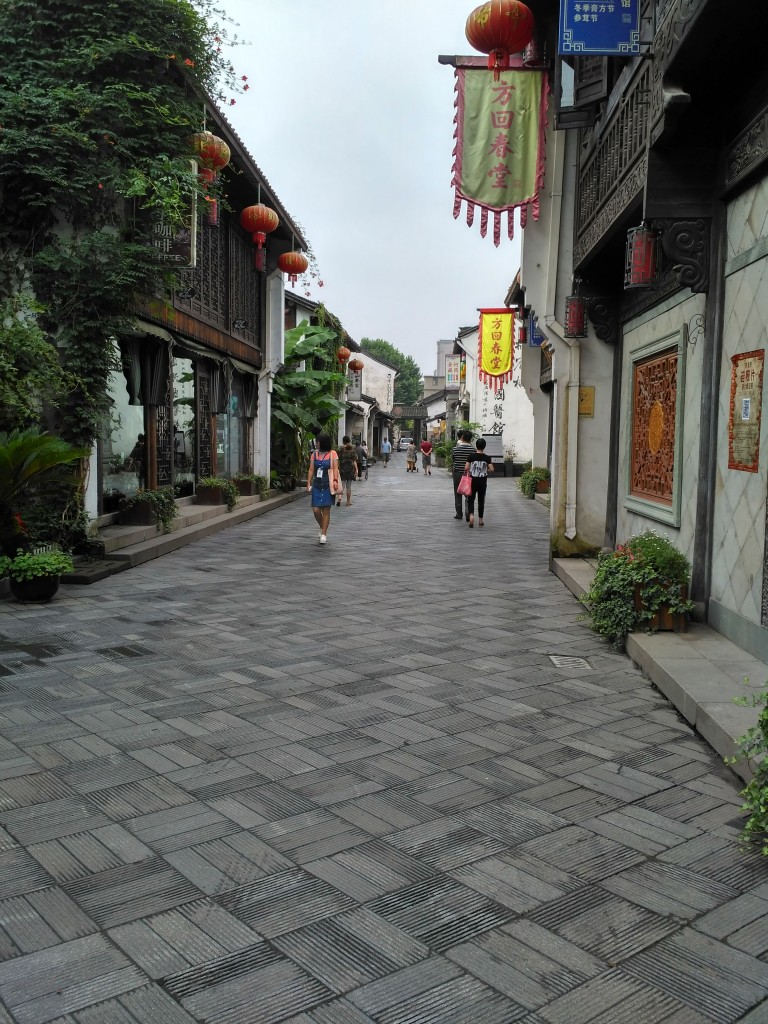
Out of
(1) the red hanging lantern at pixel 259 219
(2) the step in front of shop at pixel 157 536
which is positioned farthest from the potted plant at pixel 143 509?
(1) the red hanging lantern at pixel 259 219

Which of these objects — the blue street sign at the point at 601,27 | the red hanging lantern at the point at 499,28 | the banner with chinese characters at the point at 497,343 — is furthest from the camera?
the banner with chinese characters at the point at 497,343

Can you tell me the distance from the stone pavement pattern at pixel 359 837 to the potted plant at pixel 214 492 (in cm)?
914

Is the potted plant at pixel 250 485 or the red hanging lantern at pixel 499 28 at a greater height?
the red hanging lantern at pixel 499 28

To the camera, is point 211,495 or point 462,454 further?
point 462,454

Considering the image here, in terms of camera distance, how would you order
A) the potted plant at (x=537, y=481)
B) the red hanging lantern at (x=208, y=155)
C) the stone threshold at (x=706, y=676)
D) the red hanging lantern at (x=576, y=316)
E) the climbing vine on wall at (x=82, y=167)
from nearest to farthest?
the stone threshold at (x=706, y=676), the climbing vine on wall at (x=82, y=167), the red hanging lantern at (x=576, y=316), the red hanging lantern at (x=208, y=155), the potted plant at (x=537, y=481)

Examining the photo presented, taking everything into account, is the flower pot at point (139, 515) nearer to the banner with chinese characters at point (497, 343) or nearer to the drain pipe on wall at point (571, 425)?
the drain pipe on wall at point (571, 425)

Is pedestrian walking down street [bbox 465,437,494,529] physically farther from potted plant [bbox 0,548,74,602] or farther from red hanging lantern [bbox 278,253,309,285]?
potted plant [bbox 0,548,74,602]

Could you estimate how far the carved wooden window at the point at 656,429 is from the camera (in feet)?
25.2

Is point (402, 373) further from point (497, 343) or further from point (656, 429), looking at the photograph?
point (656, 429)

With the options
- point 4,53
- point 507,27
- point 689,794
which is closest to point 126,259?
point 4,53

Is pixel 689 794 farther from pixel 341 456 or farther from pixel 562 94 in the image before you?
pixel 341 456

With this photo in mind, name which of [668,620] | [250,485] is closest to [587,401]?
[668,620]

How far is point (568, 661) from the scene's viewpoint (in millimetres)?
6555

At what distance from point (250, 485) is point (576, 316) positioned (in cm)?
1035
